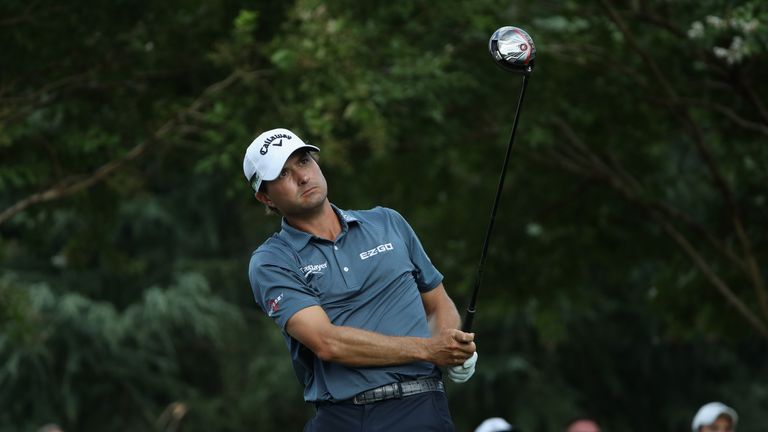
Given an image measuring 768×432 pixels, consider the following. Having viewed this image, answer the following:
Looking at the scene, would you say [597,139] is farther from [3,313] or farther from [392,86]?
[3,313]

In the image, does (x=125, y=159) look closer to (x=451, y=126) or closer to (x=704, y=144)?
(x=451, y=126)

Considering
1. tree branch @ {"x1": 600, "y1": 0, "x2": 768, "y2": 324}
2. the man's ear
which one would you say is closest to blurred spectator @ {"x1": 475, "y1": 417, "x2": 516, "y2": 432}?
the man's ear

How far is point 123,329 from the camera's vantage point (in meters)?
26.5

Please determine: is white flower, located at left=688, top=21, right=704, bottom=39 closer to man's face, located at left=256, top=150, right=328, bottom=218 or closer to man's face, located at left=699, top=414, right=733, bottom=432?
man's face, located at left=699, top=414, right=733, bottom=432

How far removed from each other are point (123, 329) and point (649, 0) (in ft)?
46.4

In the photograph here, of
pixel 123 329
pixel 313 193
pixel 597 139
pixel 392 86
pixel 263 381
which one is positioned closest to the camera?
pixel 313 193

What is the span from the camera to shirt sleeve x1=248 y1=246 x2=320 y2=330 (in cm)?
549

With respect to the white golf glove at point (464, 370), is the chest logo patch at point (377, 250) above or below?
above

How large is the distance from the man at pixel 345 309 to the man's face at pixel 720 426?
5.86m

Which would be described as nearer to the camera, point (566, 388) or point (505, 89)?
point (505, 89)

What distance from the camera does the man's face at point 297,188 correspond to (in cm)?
568

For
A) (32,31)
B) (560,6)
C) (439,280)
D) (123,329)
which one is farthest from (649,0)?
(123,329)

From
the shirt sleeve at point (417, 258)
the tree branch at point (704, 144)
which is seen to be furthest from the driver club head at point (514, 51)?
the tree branch at point (704, 144)

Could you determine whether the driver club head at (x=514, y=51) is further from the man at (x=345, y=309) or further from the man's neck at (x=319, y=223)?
the man's neck at (x=319, y=223)
